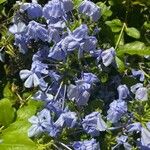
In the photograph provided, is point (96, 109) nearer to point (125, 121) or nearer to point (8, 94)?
point (125, 121)

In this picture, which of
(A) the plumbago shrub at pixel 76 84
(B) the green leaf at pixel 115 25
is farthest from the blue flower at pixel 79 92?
(B) the green leaf at pixel 115 25

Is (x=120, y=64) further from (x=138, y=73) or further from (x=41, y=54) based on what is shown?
(x=41, y=54)

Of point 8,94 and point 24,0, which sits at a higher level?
point 24,0

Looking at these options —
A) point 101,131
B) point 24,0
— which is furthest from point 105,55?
point 24,0

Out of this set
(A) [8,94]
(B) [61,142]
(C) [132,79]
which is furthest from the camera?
(A) [8,94]

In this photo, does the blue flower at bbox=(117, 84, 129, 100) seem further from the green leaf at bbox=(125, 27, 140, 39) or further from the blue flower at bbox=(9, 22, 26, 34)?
the blue flower at bbox=(9, 22, 26, 34)

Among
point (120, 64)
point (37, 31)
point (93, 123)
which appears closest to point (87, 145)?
point (93, 123)
